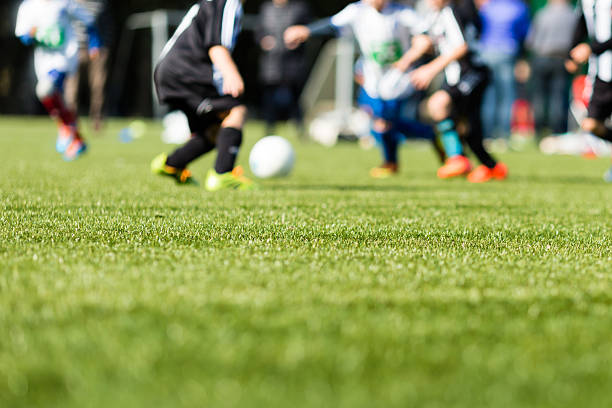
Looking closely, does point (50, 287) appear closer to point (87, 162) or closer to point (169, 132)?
point (87, 162)

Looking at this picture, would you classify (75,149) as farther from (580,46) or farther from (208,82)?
(580,46)

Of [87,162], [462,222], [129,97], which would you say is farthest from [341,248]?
[129,97]

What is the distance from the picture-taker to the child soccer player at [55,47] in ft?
23.2

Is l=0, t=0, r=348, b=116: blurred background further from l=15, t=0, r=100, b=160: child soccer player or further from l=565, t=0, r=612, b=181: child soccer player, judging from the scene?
l=565, t=0, r=612, b=181: child soccer player

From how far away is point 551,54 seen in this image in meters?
11.4

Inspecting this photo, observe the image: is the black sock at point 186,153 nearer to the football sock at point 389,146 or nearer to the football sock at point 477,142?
the football sock at point 389,146

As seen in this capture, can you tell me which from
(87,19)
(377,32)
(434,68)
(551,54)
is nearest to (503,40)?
(551,54)

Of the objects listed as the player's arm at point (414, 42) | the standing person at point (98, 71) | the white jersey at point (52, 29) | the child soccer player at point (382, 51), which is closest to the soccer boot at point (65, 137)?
the white jersey at point (52, 29)

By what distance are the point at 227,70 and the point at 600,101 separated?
265 cm

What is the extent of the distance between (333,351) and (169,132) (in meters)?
10.3

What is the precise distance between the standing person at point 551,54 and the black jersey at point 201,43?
622cm

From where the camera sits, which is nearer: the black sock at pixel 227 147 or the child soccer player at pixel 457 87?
the black sock at pixel 227 147

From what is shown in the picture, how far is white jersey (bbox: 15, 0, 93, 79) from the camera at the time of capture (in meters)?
7.02

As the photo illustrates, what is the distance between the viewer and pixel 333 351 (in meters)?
1.53
